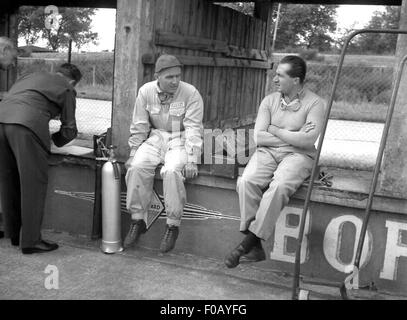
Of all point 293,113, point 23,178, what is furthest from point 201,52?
point 23,178

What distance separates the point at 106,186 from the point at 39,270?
0.86m

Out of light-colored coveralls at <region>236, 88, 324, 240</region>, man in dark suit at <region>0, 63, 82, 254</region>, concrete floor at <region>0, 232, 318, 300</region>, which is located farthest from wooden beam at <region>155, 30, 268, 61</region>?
concrete floor at <region>0, 232, 318, 300</region>

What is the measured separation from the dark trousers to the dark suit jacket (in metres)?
0.08

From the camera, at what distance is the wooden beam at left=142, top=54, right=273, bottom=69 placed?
462 cm

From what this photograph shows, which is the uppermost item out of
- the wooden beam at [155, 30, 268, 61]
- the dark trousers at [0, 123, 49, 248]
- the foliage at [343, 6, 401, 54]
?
the foliage at [343, 6, 401, 54]

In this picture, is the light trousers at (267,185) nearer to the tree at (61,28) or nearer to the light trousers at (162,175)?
the light trousers at (162,175)

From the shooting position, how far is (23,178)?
4.13 m

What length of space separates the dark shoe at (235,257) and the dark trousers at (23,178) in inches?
65.9

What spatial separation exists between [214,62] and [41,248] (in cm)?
330

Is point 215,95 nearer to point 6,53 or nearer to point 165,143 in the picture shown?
point 165,143

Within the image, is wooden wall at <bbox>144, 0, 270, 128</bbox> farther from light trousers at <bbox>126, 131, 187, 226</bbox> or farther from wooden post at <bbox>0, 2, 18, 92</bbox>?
wooden post at <bbox>0, 2, 18, 92</bbox>

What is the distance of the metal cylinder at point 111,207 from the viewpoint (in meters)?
4.23
